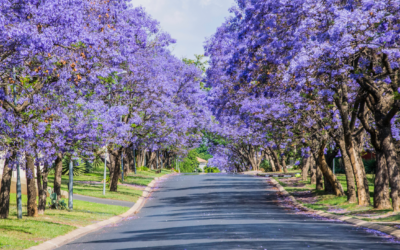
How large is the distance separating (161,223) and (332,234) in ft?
23.6

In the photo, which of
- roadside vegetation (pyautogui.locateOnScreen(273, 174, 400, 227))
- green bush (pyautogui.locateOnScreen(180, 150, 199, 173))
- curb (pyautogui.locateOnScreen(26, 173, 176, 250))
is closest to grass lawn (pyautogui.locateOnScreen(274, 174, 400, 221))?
roadside vegetation (pyautogui.locateOnScreen(273, 174, 400, 227))

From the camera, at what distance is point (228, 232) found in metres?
15.6

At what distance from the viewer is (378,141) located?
21.2 metres

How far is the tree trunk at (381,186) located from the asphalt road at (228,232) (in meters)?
2.95

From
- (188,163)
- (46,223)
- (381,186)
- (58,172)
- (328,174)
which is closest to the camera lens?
(46,223)

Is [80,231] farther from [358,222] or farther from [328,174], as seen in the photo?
[328,174]

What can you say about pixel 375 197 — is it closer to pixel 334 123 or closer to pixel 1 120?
pixel 334 123

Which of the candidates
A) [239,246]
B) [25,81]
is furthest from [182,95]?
[239,246]

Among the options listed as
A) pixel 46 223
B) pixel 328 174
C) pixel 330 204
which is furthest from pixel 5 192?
pixel 328 174

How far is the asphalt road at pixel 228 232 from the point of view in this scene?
1274 centimetres

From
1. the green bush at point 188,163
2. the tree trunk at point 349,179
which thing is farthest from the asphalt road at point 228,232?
the green bush at point 188,163

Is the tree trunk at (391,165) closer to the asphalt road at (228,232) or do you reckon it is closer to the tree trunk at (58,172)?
the asphalt road at (228,232)

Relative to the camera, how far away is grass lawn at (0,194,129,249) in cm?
1461

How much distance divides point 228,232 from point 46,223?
671cm
